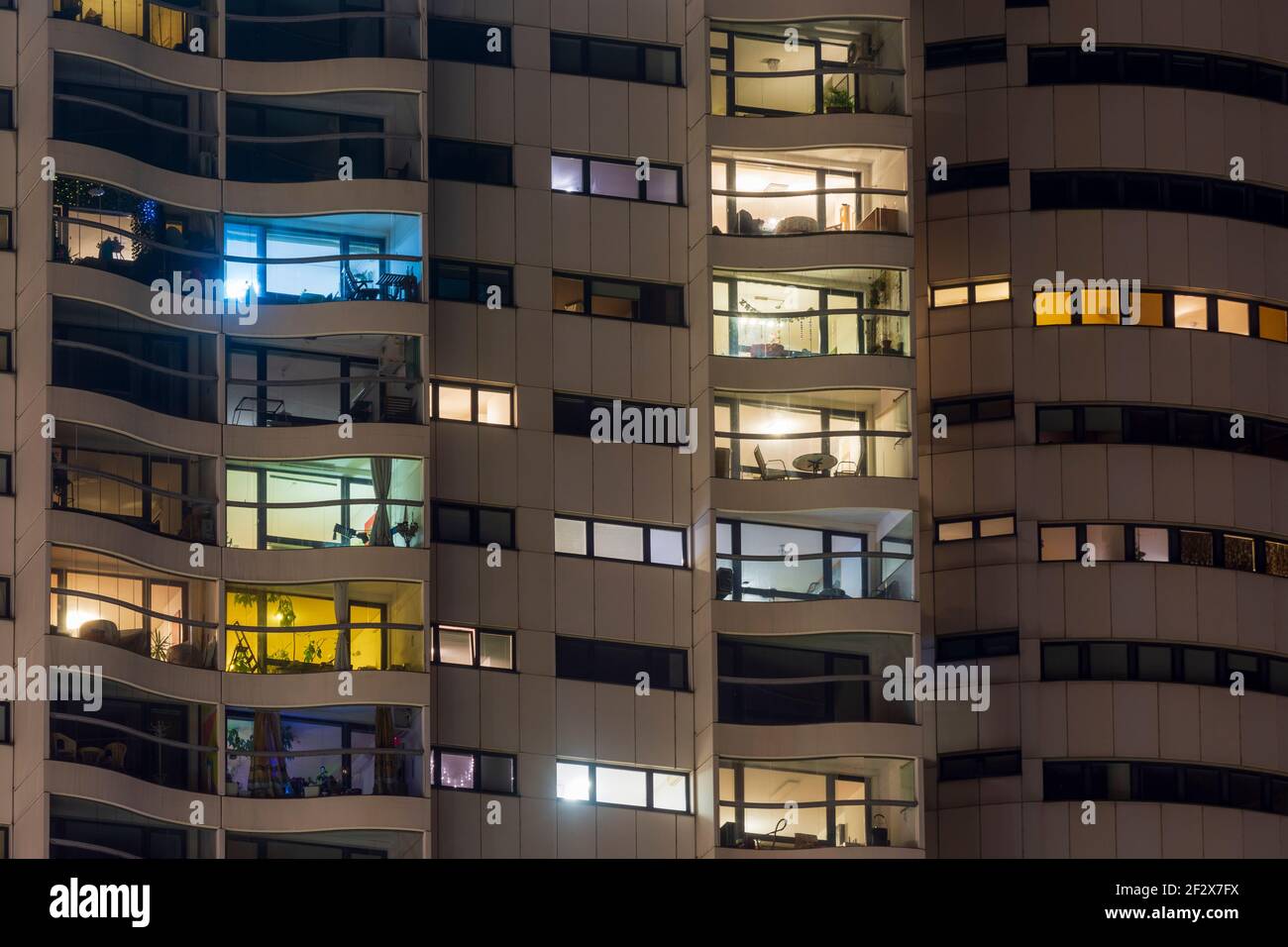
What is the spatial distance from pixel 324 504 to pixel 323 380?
2336 mm

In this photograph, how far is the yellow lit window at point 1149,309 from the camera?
71562 millimetres

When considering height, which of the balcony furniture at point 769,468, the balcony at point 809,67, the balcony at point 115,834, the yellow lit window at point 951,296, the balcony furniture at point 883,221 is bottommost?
the balcony at point 115,834

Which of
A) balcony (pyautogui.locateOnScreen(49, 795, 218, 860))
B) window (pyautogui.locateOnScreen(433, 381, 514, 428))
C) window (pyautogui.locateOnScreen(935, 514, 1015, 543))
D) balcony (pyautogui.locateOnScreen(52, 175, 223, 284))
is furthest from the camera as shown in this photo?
window (pyautogui.locateOnScreen(935, 514, 1015, 543))

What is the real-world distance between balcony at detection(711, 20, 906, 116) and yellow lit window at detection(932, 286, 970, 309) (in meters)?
3.88

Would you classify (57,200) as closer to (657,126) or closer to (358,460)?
(358,460)

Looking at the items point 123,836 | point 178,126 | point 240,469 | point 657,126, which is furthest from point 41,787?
point 657,126

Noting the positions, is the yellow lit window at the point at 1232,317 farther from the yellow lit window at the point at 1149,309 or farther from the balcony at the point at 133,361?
the balcony at the point at 133,361

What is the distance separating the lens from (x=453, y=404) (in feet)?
222

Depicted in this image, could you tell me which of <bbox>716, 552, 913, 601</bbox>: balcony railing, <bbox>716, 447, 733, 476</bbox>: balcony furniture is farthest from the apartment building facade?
<bbox>716, 447, 733, 476</bbox>: balcony furniture

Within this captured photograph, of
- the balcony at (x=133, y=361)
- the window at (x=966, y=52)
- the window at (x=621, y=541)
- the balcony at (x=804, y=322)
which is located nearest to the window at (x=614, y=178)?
the balcony at (x=804, y=322)

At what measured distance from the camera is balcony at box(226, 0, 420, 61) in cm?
6900

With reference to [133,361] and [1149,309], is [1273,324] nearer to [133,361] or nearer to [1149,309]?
[1149,309]

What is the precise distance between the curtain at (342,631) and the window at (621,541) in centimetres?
450

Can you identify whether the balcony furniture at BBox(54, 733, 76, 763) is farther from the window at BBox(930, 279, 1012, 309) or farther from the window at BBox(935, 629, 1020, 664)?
the window at BBox(930, 279, 1012, 309)
